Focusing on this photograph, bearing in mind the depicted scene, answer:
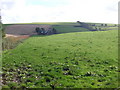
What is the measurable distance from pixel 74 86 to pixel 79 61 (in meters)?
8.78

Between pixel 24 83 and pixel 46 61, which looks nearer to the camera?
pixel 24 83

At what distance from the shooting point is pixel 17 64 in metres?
22.6

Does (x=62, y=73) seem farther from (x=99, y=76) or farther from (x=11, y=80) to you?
(x=11, y=80)

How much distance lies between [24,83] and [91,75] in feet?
21.7

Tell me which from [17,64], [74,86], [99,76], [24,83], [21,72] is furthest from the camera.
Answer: [17,64]

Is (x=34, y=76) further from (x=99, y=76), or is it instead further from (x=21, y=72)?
(x=99, y=76)

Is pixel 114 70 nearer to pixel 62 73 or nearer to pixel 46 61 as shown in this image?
pixel 62 73

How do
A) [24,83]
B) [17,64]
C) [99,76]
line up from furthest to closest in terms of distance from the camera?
[17,64], [99,76], [24,83]

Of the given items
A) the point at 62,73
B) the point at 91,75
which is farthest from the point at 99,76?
the point at 62,73

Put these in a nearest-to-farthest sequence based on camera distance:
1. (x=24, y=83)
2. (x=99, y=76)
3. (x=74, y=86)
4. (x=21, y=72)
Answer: (x=74, y=86) < (x=24, y=83) < (x=99, y=76) < (x=21, y=72)

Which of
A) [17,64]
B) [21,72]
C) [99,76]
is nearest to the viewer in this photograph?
[99,76]

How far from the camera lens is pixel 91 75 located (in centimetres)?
1794

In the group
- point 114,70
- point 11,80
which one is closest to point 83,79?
point 114,70

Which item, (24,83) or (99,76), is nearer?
(24,83)
